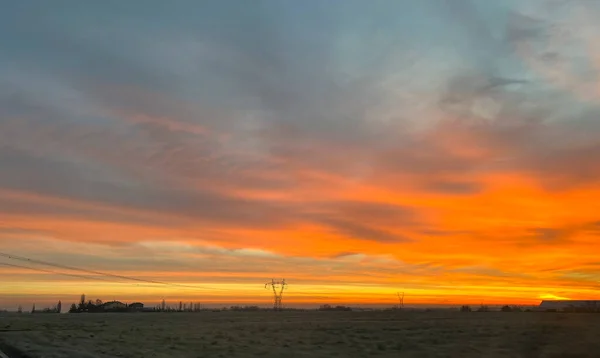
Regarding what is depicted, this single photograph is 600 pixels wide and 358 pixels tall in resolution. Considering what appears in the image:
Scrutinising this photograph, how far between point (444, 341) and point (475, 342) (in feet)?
10.3

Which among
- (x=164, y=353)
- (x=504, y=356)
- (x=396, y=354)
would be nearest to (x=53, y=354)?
(x=164, y=353)

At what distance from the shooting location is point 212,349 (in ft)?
145

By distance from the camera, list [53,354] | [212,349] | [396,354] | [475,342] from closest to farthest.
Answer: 1. [53,354]
2. [396,354]
3. [212,349]
4. [475,342]

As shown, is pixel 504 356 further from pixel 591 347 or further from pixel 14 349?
pixel 14 349

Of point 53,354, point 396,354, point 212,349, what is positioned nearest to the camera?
point 53,354

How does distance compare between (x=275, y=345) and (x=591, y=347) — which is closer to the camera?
(x=591, y=347)

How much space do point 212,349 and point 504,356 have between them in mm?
21919

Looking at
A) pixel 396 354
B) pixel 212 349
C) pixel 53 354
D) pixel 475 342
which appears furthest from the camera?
pixel 475 342

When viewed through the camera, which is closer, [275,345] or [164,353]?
[164,353]

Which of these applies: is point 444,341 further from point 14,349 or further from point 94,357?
point 14,349

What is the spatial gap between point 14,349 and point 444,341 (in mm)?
35028

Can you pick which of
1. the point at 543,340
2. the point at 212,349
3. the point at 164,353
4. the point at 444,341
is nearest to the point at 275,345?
the point at 212,349

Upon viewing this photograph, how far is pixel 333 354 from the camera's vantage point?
40688 mm

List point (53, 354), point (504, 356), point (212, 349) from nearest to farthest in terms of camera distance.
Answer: point (504, 356)
point (53, 354)
point (212, 349)
